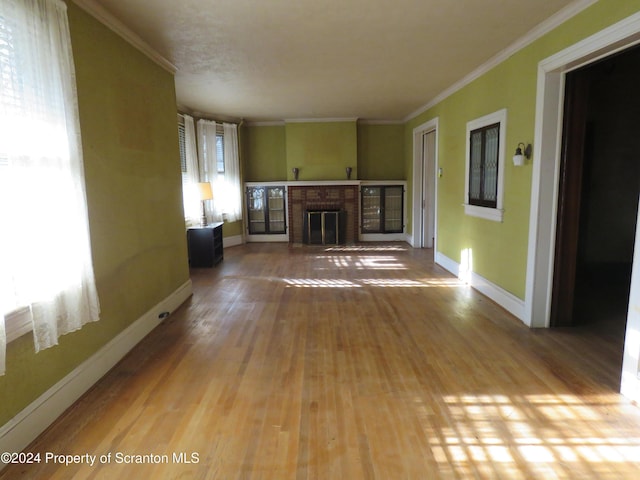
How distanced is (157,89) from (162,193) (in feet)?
3.59

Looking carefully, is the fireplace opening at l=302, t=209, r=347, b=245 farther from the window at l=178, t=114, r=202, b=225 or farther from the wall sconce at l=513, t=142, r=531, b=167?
the wall sconce at l=513, t=142, r=531, b=167

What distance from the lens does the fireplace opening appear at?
29.4ft

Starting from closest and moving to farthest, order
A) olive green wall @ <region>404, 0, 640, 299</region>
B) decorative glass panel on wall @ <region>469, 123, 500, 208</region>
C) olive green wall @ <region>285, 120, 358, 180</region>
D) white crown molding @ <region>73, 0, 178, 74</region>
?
white crown molding @ <region>73, 0, 178, 74</region> → olive green wall @ <region>404, 0, 640, 299</region> → decorative glass panel on wall @ <region>469, 123, 500, 208</region> → olive green wall @ <region>285, 120, 358, 180</region>

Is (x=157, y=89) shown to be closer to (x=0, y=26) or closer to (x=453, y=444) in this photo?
(x=0, y=26)

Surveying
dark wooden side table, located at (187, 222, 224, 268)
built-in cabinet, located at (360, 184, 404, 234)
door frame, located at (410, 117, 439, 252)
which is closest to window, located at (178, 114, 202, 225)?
dark wooden side table, located at (187, 222, 224, 268)

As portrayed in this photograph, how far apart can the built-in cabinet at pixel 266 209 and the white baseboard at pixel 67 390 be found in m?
5.54

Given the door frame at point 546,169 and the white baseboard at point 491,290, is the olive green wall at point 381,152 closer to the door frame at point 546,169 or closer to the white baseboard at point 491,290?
the white baseboard at point 491,290

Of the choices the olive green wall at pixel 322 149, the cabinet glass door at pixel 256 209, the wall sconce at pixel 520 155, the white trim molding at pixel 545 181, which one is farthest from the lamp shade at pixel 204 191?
the white trim molding at pixel 545 181

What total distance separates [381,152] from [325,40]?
588 centimetres

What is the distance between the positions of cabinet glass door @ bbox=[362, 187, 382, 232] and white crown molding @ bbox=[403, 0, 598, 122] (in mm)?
3476

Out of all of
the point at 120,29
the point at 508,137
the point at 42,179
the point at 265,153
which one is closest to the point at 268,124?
the point at 265,153

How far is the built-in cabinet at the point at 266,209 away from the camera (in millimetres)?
9258

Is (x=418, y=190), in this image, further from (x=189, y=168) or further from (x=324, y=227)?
(x=189, y=168)

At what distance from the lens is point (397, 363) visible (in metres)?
3.13
